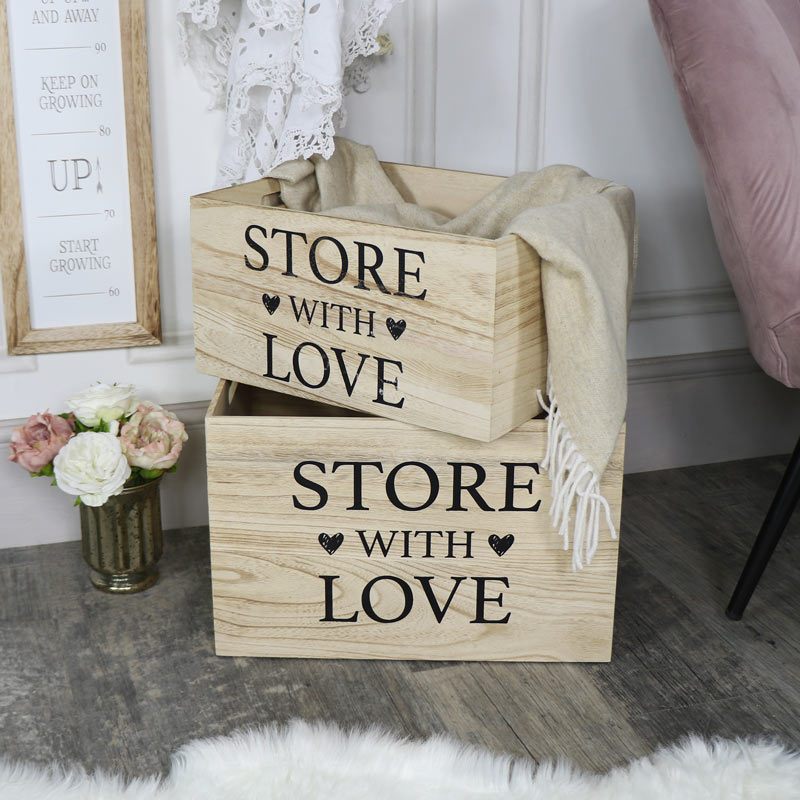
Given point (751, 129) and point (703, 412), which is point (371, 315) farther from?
point (703, 412)

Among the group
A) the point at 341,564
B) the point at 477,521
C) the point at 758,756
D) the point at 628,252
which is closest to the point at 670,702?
the point at 758,756

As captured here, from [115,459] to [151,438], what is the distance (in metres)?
0.07

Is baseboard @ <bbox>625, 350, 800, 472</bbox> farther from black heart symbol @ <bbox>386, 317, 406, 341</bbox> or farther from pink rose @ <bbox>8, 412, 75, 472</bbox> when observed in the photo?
pink rose @ <bbox>8, 412, 75, 472</bbox>

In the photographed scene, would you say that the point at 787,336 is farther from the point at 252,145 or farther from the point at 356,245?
the point at 252,145

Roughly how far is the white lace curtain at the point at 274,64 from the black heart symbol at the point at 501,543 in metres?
0.53

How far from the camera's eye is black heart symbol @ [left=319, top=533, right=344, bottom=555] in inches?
48.4

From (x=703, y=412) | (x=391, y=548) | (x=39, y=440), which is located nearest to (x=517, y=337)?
(x=391, y=548)

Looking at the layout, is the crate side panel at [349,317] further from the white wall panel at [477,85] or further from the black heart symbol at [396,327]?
the white wall panel at [477,85]

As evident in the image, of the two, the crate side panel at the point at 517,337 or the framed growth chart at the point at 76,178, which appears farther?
the framed growth chart at the point at 76,178

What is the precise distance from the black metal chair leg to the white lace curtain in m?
0.72

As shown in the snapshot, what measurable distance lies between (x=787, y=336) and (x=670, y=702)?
0.45m

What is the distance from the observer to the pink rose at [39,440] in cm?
139

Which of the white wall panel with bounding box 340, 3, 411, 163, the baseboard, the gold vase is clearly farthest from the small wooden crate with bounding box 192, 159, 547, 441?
the baseboard

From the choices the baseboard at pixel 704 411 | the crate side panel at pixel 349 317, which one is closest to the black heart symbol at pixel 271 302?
the crate side panel at pixel 349 317
